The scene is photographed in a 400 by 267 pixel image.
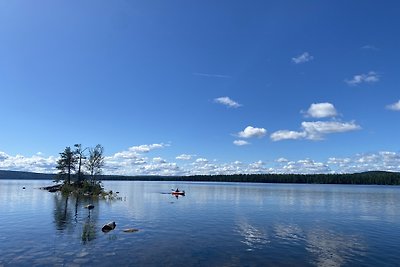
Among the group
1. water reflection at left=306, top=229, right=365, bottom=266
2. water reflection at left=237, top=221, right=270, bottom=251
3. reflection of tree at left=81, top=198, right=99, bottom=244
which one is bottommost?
water reflection at left=306, top=229, right=365, bottom=266

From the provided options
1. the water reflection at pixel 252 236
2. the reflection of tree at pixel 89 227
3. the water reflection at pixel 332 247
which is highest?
the reflection of tree at pixel 89 227

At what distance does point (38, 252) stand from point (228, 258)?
14.6 metres

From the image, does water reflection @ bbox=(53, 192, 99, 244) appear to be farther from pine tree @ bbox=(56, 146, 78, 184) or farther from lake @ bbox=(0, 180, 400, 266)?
pine tree @ bbox=(56, 146, 78, 184)

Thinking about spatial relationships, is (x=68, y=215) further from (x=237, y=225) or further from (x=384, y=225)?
(x=384, y=225)

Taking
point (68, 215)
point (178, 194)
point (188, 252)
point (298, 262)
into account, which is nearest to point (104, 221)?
point (68, 215)

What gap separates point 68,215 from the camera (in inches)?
2000

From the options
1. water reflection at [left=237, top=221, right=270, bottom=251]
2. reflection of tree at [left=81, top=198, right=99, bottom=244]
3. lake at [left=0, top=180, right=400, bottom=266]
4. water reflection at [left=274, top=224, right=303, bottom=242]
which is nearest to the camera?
lake at [left=0, top=180, right=400, bottom=266]

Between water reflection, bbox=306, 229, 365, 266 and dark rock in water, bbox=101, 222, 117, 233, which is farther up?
dark rock in water, bbox=101, 222, 117, 233

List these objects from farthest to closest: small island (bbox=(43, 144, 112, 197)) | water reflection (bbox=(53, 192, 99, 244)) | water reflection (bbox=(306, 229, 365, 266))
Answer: small island (bbox=(43, 144, 112, 197))
water reflection (bbox=(53, 192, 99, 244))
water reflection (bbox=(306, 229, 365, 266))

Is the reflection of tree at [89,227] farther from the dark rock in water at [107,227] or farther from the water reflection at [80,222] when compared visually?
the dark rock in water at [107,227]

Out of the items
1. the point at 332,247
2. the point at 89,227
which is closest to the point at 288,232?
the point at 332,247

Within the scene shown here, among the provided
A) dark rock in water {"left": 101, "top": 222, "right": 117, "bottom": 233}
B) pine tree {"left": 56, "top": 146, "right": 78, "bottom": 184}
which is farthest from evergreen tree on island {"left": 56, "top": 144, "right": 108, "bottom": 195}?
dark rock in water {"left": 101, "top": 222, "right": 117, "bottom": 233}

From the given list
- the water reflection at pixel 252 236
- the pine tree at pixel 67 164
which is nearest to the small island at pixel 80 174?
the pine tree at pixel 67 164

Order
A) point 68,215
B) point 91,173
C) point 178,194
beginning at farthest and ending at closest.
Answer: point 178,194, point 91,173, point 68,215
